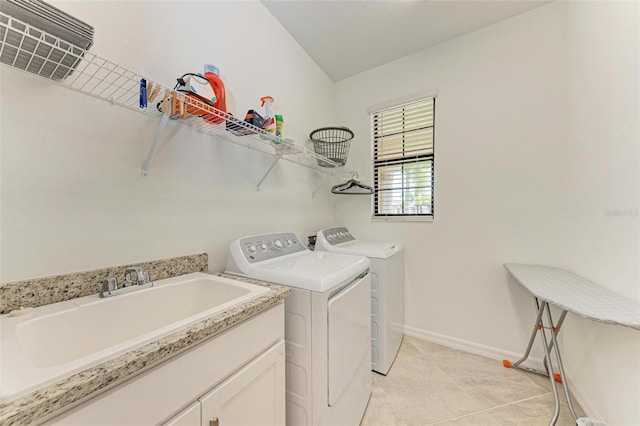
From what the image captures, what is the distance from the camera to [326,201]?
2623 mm

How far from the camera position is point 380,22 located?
1.95 metres

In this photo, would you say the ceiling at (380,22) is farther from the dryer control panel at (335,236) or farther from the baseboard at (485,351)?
the baseboard at (485,351)

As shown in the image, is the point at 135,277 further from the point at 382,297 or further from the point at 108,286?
the point at 382,297

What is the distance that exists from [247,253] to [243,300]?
505mm

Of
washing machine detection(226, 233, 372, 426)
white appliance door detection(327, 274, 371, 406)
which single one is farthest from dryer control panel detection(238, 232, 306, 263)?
white appliance door detection(327, 274, 371, 406)

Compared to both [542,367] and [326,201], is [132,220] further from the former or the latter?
[542,367]

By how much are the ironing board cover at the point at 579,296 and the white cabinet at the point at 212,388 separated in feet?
4.30

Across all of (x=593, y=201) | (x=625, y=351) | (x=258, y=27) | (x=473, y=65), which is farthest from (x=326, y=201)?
(x=625, y=351)

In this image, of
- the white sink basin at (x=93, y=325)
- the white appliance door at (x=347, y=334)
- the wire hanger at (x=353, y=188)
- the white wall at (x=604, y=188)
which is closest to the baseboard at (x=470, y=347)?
the white wall at (x=604, y=188)

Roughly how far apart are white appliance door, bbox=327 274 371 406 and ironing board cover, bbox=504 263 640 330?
91cm

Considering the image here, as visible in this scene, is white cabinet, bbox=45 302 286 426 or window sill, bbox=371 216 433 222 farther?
window sill, bbox=371 216 433 222

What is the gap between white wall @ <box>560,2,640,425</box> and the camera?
44.4 inches

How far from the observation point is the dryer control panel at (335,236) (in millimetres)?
2074

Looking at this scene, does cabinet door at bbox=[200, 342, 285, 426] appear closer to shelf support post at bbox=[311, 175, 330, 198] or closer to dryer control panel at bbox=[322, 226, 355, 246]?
dryer control panel at bbox=[322, 226, 355, 246]
